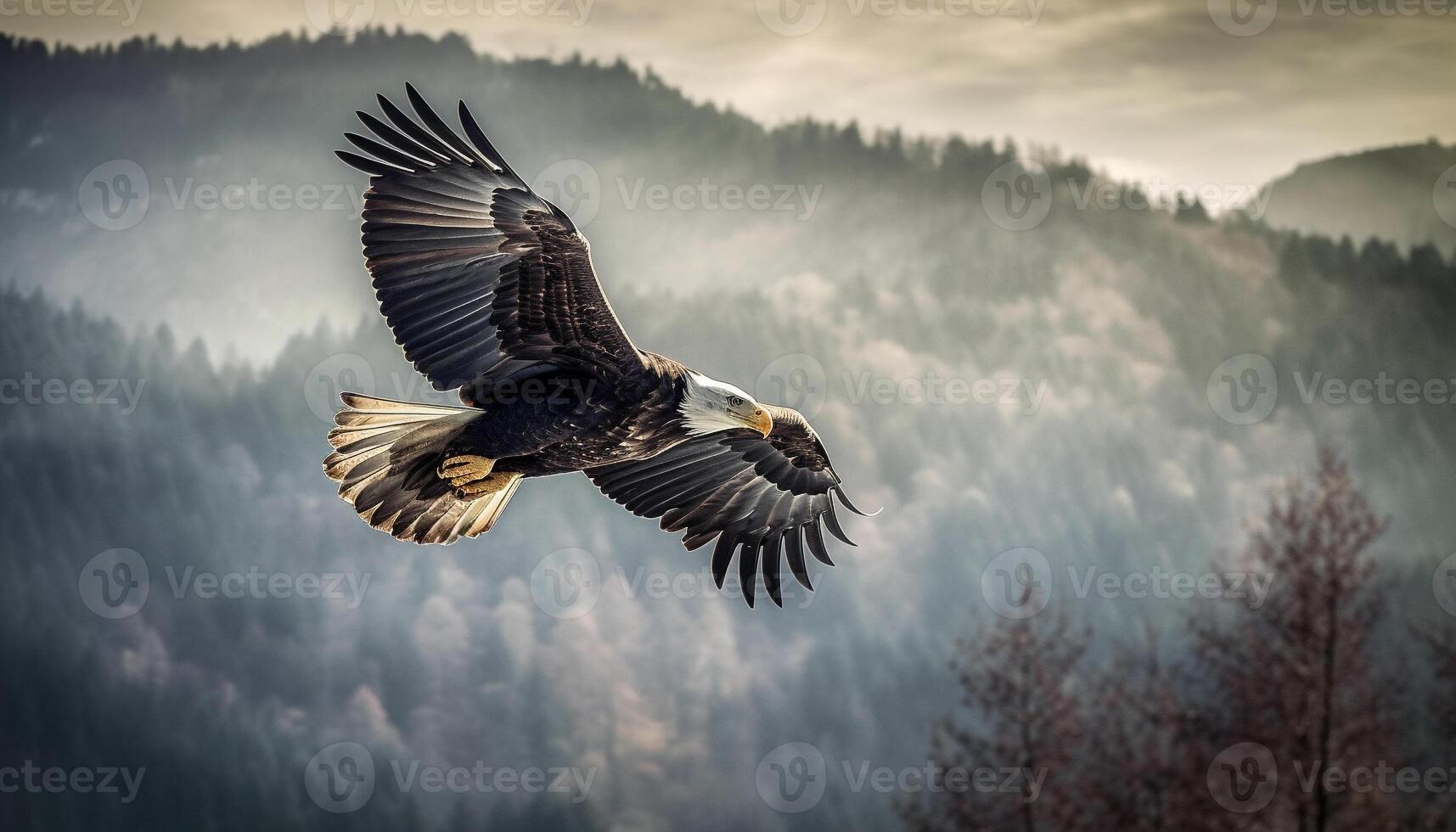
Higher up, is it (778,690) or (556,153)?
(556,153)

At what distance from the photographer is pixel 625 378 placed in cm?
557

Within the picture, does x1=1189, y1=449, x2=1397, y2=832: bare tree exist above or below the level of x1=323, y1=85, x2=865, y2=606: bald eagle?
below

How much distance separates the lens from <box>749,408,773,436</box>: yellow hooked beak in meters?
5.67

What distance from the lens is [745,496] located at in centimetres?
728

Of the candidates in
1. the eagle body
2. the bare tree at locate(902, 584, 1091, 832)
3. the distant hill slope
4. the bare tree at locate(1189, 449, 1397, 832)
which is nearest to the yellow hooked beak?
the eagle body

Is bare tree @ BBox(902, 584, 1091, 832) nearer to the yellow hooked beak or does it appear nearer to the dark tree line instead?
the dark tree line

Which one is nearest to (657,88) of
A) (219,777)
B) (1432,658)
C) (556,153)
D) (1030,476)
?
(556,153)

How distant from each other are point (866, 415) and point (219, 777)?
52.2ft

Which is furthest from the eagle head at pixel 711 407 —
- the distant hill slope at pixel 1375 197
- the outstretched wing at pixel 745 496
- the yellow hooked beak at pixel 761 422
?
the distant hill slope at pixel 1375 197

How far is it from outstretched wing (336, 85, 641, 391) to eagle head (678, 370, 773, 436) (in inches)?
10.4

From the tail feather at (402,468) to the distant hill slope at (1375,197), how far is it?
28024mm

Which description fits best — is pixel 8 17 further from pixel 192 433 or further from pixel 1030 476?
pixel 1030 476

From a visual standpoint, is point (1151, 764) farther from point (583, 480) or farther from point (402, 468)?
point (583, 480)

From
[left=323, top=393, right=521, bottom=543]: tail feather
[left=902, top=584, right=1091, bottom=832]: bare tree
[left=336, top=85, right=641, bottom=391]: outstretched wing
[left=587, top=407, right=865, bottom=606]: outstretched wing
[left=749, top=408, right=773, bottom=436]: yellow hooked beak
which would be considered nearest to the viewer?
[left=336, top=85, right=641, bottom=391]: outstretched wing
